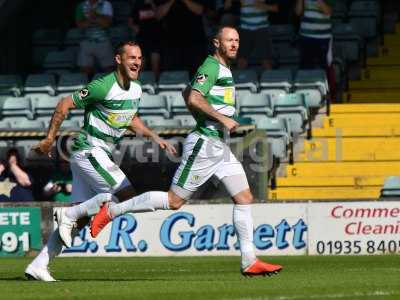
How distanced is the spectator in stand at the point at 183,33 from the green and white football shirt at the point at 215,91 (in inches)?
418

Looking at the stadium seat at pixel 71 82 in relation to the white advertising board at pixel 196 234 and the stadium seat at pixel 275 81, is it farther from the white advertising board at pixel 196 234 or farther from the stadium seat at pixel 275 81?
the white advertising board at pixel 196 234

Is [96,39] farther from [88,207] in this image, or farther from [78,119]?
[88,207]

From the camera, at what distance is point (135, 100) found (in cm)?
1253

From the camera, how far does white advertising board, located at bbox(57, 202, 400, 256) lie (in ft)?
56.5

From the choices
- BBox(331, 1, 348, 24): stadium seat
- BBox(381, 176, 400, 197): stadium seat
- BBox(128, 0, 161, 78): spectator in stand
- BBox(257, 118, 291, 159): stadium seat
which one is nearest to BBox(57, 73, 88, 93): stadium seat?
BBox(128, 0, 161, 78): spectator in stand

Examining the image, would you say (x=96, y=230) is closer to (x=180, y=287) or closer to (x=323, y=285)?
Answer: (x=180, y=287)

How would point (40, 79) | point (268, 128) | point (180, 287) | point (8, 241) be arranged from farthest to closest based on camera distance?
1. point (40, 79)
2. point (268, 128)
3. point (8, 241)
4. point (180, 287)

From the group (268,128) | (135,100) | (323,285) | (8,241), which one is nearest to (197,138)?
(135,100)

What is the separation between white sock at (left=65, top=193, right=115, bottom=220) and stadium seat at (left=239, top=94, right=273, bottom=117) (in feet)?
29.4

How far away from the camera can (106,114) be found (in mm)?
12430

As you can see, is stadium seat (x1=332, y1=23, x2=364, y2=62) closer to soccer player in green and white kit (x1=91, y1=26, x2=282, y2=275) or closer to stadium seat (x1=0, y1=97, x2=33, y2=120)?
stadium seat (x1=0, y1=97, x2=33, y2=120)

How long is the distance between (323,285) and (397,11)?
45.1 feet

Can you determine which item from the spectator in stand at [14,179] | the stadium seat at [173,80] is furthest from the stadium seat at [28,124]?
the stadium seat at [173,80]

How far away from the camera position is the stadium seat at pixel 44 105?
21922mm
